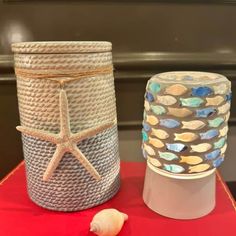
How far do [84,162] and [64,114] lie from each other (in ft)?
0.26

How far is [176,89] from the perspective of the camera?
0.40m

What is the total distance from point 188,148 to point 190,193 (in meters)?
0.08

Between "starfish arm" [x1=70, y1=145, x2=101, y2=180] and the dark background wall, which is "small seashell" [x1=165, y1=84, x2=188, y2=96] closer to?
"starfish arm" [x1=70, y1=145, x2=101, y2=180]

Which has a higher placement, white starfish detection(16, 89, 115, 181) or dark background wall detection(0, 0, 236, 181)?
dark background wall detection(0, 0, 236, 181)

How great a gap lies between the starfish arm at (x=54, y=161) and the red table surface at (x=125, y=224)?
71 mm

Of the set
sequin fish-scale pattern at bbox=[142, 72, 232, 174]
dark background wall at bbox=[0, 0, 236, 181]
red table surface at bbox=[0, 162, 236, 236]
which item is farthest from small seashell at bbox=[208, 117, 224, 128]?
dark background wall at bbox=[0, 0, 236, 181]

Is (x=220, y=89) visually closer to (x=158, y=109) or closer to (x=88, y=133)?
(x=158, y=109)

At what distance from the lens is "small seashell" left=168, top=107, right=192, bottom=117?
16.0 inches

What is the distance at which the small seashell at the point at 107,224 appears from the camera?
1.29 ft

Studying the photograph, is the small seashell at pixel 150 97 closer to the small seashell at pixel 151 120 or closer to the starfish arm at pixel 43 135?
the small seashell at pixel 151 120

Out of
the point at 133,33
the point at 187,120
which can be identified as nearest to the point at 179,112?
the point at 187,120

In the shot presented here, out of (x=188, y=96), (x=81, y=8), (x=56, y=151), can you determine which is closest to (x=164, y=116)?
(x=188, y=96)

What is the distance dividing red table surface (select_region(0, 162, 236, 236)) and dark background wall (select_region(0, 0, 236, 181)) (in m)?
0.26

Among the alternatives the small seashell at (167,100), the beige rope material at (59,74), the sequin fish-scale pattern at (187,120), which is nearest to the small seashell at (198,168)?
the sequin fish-scale pattern at (187,120)
